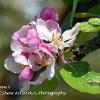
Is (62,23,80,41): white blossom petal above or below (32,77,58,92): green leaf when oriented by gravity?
above

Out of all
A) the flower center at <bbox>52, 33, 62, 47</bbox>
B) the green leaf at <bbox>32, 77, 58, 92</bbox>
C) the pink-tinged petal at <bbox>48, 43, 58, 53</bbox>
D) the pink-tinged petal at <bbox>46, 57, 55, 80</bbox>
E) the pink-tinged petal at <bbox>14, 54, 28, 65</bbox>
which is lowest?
the green leaf at <bbox>32, 77, 58, 92</bbox>

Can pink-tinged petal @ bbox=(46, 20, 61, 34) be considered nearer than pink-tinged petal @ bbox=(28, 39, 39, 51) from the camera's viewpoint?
No

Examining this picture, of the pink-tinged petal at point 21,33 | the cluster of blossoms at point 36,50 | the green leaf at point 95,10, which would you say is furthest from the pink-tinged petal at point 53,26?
the green leaf at point 95,10

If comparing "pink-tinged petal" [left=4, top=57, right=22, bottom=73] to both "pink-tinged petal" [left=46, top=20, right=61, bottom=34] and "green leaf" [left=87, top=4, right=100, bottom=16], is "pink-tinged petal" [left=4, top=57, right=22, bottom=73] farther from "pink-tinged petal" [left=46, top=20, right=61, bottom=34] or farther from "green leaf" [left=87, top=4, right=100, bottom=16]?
"green leaf" [left=87, top=4, right=100, bottom=16]

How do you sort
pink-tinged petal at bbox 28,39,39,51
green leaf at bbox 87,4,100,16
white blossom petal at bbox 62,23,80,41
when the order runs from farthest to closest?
green leaf at bbox 87,4,100,16, white blossom petal at bbox 62,23,80,41, pink-tinged petal at bbox 28,39,39,51

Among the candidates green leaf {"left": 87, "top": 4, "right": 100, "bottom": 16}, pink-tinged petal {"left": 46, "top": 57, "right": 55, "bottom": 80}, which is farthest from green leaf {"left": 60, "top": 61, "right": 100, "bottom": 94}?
green leaf {"left": 87, "top": 4, "right": 100, "bottom": 16}

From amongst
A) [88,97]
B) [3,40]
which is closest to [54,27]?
[3,40]

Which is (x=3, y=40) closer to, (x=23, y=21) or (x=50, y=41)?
(x=23, y=21)
